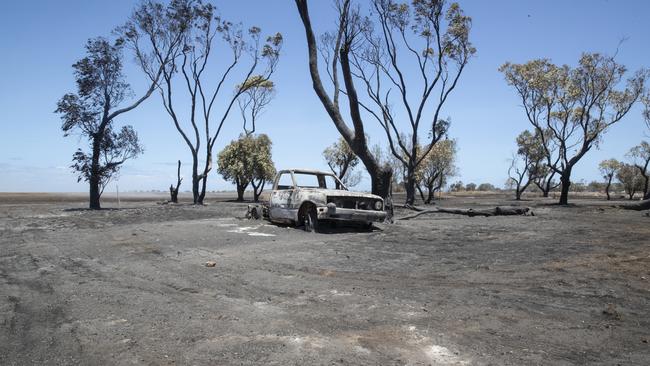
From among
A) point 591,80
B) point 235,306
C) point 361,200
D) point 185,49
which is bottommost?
point 235,306

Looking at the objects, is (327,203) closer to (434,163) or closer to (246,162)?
(246,162)

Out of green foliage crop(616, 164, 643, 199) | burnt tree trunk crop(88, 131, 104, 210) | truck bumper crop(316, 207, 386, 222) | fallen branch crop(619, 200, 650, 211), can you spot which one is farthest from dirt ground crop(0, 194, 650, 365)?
green foliage crop(616, 164, 643, 199)

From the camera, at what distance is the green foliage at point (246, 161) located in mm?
39656

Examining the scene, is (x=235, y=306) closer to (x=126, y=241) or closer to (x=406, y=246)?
(x=406, y=246)

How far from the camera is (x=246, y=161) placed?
39.8 m

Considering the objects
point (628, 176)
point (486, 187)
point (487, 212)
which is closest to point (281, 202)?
point (487, 212)

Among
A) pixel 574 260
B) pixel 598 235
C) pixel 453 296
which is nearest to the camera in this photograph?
pixel 453 296

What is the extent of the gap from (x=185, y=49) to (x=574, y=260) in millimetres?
30042

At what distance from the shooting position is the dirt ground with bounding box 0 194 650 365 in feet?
13.1

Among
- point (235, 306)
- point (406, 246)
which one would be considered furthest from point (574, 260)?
point (235, 306)

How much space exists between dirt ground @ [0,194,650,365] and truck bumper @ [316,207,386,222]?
172cm

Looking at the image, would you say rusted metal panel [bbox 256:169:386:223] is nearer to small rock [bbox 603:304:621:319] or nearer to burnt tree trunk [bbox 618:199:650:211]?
small rock [bbox 603:304:621:319]

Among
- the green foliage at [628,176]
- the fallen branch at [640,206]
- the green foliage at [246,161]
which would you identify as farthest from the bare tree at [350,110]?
the green foliage at [628,176]

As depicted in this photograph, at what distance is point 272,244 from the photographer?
10328 mm
